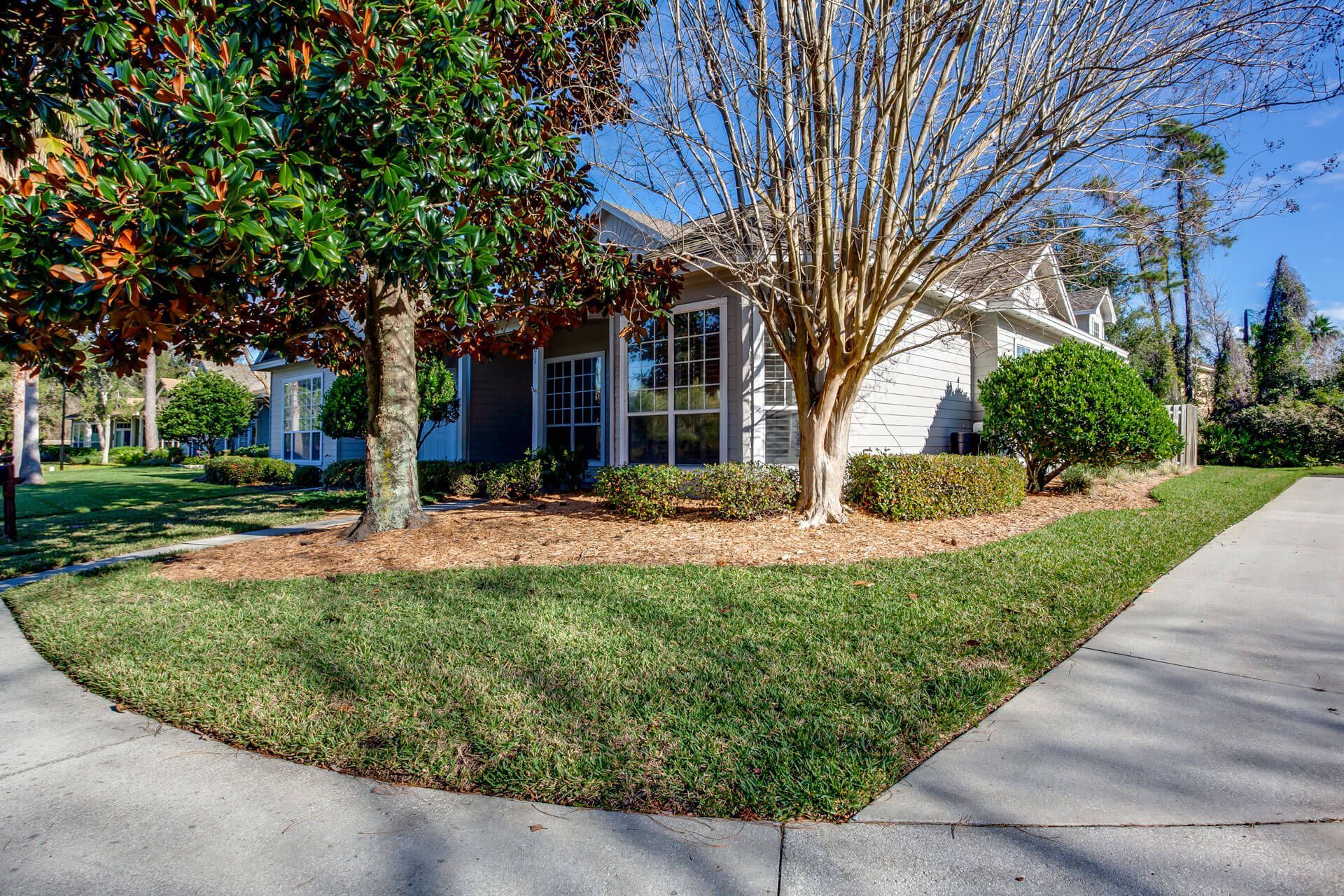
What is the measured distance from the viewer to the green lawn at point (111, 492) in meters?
12.3

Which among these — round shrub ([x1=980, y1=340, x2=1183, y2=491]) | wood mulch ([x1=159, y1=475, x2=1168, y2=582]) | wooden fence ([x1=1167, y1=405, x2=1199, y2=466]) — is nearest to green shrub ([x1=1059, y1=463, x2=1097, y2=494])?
round shrub ([x1=980, y1=340, x2=1183, y2=491])

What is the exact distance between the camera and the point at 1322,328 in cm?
2909

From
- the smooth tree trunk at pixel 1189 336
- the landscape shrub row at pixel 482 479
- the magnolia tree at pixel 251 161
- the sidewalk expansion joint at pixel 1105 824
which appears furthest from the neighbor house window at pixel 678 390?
the smooth tree trunk at pixel 1189 336

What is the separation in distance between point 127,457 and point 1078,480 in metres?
37.6

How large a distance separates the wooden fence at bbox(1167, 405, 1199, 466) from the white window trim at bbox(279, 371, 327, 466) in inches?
856

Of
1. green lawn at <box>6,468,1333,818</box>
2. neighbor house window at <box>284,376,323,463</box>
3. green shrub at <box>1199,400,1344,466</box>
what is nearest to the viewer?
green lawn at <box>6,468,1333,818</box>

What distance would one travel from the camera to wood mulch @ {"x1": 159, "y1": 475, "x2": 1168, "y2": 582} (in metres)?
6.19

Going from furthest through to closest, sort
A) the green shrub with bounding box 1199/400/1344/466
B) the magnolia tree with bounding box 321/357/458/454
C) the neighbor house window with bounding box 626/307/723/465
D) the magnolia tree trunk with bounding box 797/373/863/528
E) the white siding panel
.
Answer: the green shrub with bounding box 1199/400/1344/466
the magnolia tree with bounding box 321/357/458/454
the white siding panel
the neighbor house window with bounding box 626/307/723/465
the magnolia tree trunk with bounding box 797/373/863/528

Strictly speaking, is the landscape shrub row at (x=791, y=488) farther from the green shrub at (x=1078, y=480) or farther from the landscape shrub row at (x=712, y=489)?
the green shrub at (x=1078, y=480)

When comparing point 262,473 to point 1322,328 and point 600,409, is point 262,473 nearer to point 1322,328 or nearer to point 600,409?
point 600,409

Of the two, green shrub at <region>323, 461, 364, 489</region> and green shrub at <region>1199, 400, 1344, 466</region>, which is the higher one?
green shrub at <region>1199, 400, 1344, 466</region>

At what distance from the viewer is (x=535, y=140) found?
600cm

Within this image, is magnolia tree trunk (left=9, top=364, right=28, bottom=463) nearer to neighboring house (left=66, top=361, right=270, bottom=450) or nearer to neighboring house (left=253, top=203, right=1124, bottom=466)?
neighboring house (left=253, top=203, right=1124, bottom=466)

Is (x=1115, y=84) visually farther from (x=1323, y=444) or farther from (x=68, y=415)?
(x=68, y=415)
